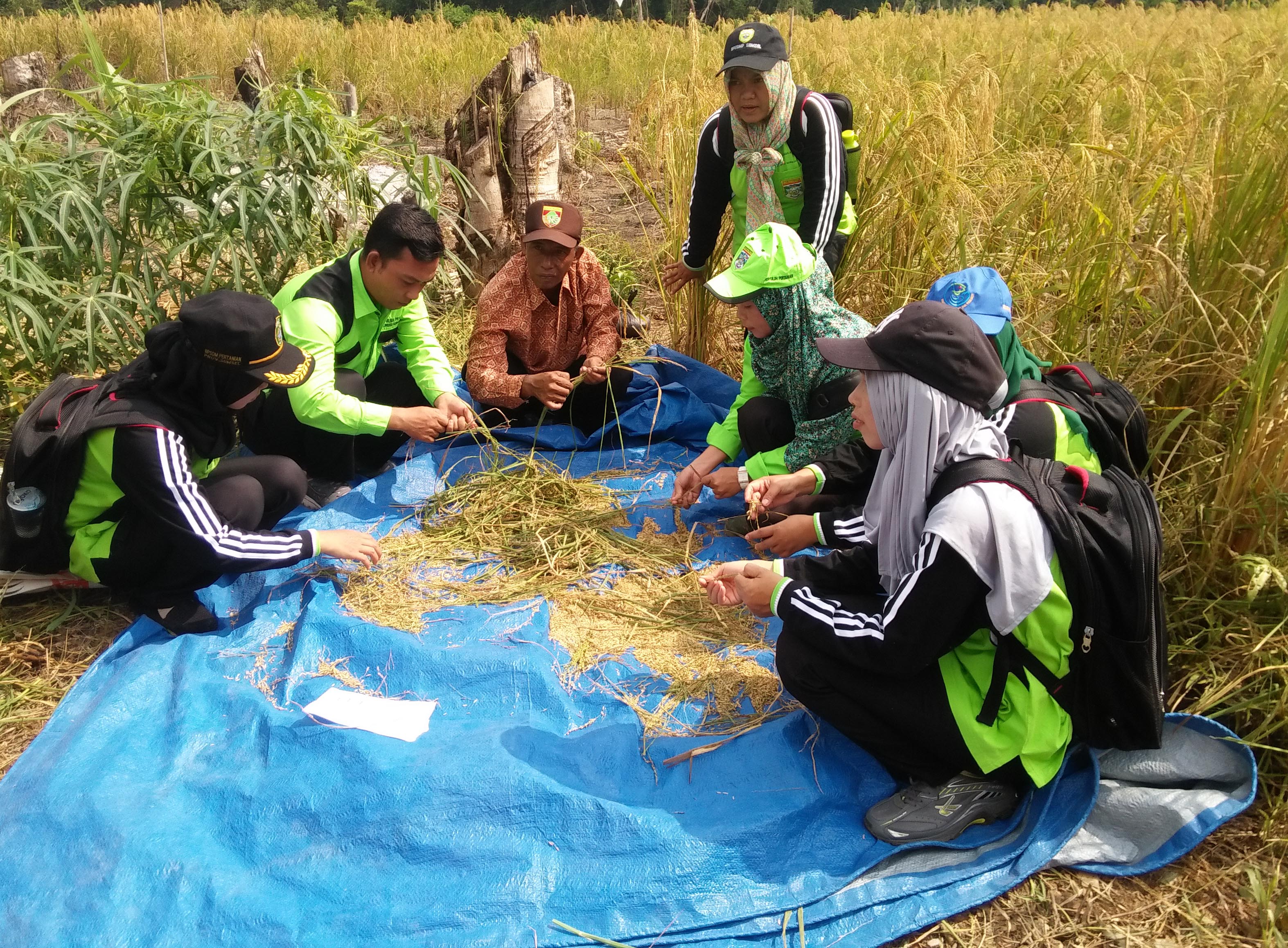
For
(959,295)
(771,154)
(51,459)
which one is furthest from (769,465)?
(51,459)

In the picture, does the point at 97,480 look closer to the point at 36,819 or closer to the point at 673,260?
the point at 36,819

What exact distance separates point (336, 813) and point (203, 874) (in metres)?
0.27

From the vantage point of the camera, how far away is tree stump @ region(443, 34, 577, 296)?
445 cm

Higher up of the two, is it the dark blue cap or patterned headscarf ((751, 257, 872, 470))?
the dark blue cap

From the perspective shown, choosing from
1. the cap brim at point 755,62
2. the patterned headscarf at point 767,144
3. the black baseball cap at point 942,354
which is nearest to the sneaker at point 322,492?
the patterned headscarf at point 767,144

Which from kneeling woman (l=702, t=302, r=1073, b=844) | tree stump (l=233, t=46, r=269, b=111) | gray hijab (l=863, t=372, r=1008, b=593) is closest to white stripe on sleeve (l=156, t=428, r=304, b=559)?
kneeling woman (l=702, t=302, r=1073, b=844)

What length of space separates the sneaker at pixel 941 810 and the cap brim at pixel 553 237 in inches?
89.3

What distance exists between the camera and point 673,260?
416 centimetres

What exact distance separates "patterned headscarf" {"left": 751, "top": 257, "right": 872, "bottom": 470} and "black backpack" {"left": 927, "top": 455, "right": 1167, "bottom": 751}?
0.98 meters

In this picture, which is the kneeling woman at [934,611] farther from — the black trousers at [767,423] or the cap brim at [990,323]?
the black trousers at [767,423]

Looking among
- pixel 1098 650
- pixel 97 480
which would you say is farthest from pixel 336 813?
pixel 1098 650

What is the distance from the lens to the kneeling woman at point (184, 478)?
92.0 inches

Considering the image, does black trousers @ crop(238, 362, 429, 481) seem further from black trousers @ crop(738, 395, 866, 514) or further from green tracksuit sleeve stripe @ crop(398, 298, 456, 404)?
black trousers @ crop(738, 395, 866, 514)

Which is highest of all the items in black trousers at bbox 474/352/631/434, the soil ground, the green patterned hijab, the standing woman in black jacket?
the standing woman in black jacket
